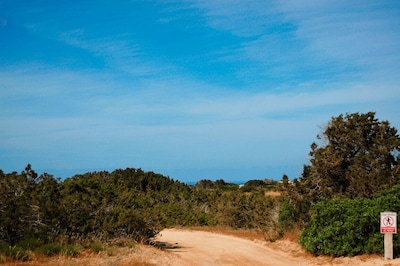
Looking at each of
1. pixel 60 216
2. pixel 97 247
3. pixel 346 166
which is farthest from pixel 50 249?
pixel 346 166

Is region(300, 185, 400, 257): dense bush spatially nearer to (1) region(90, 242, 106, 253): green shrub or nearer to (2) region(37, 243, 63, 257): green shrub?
(1) region(90, 242, 106, 253): green shrub

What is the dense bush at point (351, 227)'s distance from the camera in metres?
14.9

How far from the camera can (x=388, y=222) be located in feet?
46.3

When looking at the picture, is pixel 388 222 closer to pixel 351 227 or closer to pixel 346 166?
pixel 351 227

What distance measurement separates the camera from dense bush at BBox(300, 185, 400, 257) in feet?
48.8

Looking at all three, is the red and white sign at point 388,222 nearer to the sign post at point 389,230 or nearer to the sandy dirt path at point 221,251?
the sign post at point 389,230

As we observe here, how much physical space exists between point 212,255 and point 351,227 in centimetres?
493

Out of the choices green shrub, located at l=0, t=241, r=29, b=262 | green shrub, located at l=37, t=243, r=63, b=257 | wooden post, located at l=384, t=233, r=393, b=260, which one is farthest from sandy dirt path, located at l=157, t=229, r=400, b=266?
green shrub, located at l=0, t=241, r=29, b=262

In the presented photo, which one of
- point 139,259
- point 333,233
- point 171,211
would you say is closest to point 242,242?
point 333,233

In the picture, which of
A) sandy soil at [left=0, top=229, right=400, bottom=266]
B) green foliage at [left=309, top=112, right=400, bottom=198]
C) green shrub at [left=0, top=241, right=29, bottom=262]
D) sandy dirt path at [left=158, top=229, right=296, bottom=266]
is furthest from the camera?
green foliage at [left=309, top=112, right=400, bottom=198]

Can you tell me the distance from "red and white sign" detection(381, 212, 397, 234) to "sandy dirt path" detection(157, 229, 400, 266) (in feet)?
2.85

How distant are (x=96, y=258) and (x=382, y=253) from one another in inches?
343

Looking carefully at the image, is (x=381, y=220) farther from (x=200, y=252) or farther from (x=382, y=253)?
(x=200, y=252)

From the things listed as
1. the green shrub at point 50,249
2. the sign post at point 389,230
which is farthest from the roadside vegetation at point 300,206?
the sign post at point 389,230
